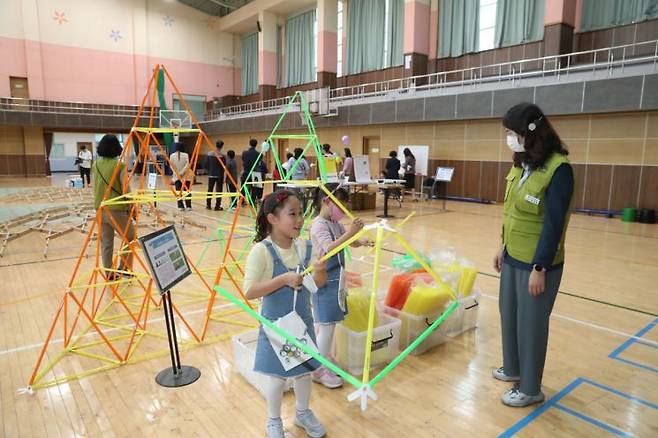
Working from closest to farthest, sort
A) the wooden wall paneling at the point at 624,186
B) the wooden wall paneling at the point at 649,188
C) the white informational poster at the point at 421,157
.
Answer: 1. the wooden wall paneling at the point at 649,188
2. the wooden wall paneling at the point at 624,186
3. the white informational poster at the point at 421,157

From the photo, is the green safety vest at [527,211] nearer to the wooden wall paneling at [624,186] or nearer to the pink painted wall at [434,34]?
the wooden wall paneling at [624,186]

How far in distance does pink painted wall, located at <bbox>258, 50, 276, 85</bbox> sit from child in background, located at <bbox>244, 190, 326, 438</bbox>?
2318 cm

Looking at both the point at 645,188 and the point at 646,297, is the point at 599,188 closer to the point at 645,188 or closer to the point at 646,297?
the point at 645,188

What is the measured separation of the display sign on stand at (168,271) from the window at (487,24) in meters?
14.7

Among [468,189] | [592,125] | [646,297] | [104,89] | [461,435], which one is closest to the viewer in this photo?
[461,435]

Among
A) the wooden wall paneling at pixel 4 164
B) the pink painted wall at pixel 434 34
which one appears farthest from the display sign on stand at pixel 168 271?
the wooden wall paneling at pixel 4 164

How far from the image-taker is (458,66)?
51.4 ft

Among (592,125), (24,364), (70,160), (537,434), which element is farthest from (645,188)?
(70,160)

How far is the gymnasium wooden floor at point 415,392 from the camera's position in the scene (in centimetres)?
253

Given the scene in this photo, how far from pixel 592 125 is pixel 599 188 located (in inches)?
61.9

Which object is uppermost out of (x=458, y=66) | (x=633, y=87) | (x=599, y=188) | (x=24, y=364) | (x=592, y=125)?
(x=458, y=66)

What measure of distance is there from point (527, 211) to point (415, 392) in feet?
4.51

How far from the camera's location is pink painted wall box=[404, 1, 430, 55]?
15.6 m

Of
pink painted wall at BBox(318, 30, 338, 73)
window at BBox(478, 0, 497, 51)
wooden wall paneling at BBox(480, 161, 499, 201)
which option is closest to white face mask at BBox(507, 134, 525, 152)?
wooden wall paneling at BBox(480, 161, 499, 201)
